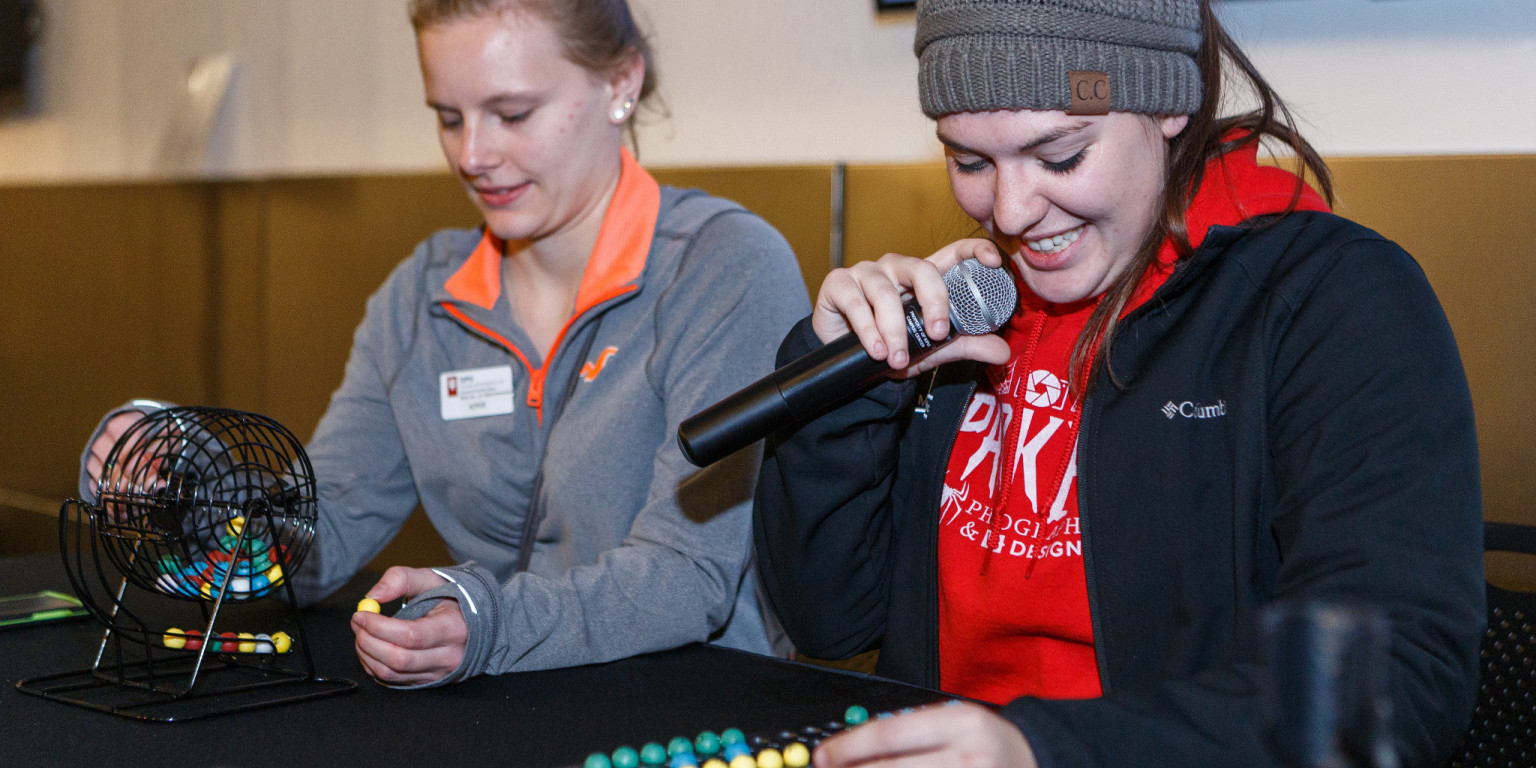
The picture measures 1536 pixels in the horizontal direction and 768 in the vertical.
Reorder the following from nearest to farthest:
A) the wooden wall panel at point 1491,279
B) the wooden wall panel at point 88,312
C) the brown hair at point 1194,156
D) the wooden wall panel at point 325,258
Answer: the brown hair at point 1194,156
the wooden wall panel at point 1491,279
the wooden wall panel at point 325,258
the wooden wall panel at point 88,312

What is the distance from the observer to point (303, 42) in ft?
10.2

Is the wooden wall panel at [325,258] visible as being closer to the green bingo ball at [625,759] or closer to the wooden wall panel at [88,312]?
the wooden wall panel at [88,312]

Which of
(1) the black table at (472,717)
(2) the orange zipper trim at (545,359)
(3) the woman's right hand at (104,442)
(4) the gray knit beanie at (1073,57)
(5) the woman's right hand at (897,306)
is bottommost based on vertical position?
(1) the black table at (472,717)

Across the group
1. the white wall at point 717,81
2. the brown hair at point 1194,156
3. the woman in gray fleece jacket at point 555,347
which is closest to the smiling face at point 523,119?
the woman in gray fleece jacket at point 555,347

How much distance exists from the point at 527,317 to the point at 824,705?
2.86 feet

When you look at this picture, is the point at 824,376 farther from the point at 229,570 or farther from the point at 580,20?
the point at 580,20

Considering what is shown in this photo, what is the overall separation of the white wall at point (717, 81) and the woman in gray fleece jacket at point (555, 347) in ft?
1.84

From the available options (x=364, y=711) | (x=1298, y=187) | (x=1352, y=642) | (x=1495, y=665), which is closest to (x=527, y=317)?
(x=364, y=711)

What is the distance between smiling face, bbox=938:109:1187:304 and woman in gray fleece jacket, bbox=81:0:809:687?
43 centimetres

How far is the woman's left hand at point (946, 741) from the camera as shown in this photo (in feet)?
2.38

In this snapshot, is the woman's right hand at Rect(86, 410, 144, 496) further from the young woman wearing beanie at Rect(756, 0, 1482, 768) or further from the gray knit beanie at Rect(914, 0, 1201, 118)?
the gray knit beanie at Rect(914, 0, 1201, 118)

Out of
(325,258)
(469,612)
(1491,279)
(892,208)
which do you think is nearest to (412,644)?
(469,612)

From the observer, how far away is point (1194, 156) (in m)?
1.12

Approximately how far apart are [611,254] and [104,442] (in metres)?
0.66
